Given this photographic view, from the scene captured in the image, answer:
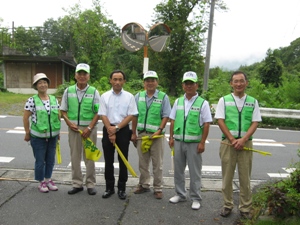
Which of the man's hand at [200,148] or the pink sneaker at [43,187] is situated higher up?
the man's hand at [200,148]

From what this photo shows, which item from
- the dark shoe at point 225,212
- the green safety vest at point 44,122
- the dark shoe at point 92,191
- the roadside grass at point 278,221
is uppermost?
the green safety vest at point 44,122

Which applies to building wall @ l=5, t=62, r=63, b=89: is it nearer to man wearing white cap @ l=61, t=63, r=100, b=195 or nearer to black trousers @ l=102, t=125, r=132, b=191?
man wearing white cap @ l=61, t=63, r=100, b=195

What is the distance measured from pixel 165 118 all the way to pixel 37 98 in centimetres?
200

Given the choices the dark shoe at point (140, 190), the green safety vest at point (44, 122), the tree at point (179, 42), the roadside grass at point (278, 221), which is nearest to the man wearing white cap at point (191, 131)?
the dark shoe at point (140, 190)

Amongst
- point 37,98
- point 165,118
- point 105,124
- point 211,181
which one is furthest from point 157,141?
point 37,98

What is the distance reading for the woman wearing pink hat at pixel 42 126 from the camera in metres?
4.20

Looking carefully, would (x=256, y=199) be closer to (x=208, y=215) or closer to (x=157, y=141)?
(x=208, y=215)

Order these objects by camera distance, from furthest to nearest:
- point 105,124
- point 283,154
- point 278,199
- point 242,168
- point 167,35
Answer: point 167,35, point 283,154, point 105,124, point 242,168, point 278,199

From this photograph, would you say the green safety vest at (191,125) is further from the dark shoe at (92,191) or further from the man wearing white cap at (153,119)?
the dark shoe at (92,191)

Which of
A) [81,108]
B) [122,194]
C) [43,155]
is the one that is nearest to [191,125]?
[122,194]

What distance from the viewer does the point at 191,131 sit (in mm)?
3904

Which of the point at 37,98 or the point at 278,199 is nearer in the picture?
the point at 278,199

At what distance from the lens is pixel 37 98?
426 centimetres

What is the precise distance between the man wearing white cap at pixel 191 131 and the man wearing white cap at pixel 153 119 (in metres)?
0.22
